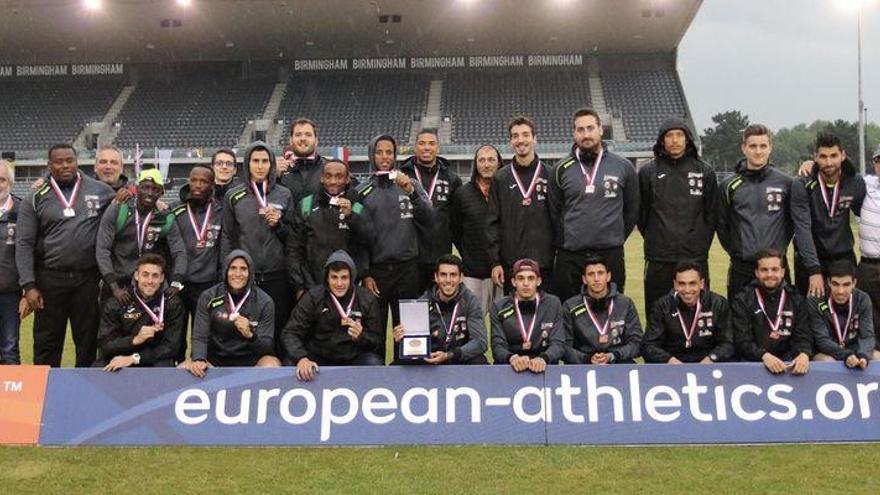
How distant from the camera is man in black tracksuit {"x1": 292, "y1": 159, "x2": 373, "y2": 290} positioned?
565 centimetres

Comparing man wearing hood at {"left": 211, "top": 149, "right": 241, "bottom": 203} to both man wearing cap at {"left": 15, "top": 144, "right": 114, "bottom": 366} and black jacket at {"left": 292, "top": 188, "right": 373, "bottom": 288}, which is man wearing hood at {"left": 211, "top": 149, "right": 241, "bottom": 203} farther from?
man wearing cap at {"left": 15, "top": 144, "right": 114, "bottom": 366}

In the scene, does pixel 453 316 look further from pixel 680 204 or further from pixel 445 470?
pixel 680 204

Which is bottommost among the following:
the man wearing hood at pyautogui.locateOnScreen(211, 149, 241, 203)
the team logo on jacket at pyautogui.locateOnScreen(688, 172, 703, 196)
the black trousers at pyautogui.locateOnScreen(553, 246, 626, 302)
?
the black trousers at pyautogui.locateOnScreen(553, 246, 626, 302)

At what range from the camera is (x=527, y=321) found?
5418 millimetres

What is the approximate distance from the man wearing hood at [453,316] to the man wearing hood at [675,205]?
1.28 m

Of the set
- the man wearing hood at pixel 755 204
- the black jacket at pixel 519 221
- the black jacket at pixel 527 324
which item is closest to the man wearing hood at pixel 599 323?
the black jacket at pixel 527 324

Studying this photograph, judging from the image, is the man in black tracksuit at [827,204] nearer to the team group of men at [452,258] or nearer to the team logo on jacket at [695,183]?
the team group of men at [452,258]

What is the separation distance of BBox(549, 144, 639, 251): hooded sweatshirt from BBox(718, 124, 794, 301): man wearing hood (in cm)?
69

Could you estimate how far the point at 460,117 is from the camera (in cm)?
3312

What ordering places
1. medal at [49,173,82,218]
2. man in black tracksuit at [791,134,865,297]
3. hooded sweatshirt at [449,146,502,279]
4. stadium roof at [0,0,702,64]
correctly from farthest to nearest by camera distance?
1. stadium roof at [0,0,702,64]
2. hooded sweatshirt at [449,146,502,279]
3. medal at [49,173,82,218]
4. man in black tracksuit at [791,134,865,297]

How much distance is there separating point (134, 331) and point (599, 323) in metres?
3.14

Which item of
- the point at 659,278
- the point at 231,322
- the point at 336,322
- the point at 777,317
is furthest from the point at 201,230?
the point at 777,317

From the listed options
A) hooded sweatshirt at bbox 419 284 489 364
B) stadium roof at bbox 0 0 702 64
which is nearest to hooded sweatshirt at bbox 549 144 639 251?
hooded sweatshirt at bbox 419 284 489 364

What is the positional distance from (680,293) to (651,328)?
12.4 inches
